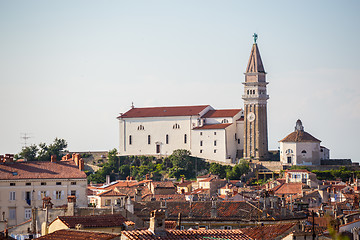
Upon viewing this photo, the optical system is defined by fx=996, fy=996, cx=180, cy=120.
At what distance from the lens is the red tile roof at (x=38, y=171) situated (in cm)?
5607

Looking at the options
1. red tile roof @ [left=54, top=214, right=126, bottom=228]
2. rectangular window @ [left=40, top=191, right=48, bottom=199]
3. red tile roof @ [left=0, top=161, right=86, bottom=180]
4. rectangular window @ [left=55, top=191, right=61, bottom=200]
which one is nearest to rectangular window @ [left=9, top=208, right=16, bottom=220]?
rectangular window @ [left=40, top=191, right=48, bottom=199]

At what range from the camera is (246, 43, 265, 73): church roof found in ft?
443

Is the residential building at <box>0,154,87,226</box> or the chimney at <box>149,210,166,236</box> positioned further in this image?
the residential building at <box>0,154,87,226</box>

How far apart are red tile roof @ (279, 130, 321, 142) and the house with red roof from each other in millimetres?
9092

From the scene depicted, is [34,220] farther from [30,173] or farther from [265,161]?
[265,161]

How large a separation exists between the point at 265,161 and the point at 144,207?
272 ft

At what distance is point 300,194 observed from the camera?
283ft

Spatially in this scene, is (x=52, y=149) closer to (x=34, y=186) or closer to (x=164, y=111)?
(x=164, y=111)

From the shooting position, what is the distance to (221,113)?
13762cm

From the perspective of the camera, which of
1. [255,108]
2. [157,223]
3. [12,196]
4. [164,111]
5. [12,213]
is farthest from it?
[164,111]

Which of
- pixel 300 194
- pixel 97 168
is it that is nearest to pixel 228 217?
pixel 300 194

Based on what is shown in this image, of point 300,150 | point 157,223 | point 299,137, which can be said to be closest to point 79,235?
point 157,223

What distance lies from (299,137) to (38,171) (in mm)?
71626

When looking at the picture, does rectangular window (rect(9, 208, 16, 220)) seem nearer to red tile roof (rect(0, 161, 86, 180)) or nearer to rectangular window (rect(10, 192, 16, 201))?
rectangular window (rect(10, 192, 16, 201))
